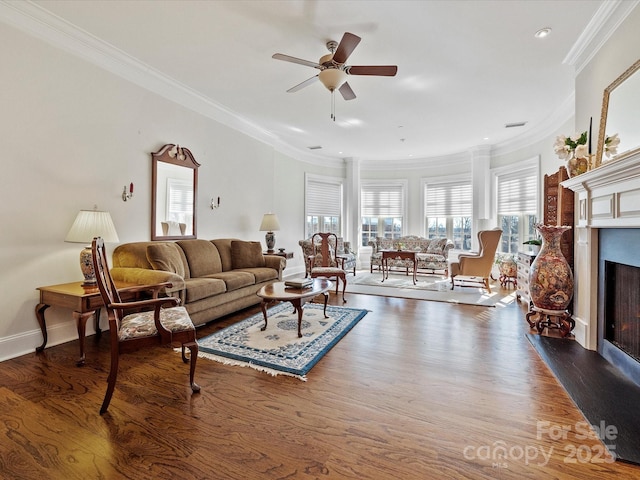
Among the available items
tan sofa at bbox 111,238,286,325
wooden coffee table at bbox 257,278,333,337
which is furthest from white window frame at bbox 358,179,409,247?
wooden coffee table at bbox 257,278,333,337

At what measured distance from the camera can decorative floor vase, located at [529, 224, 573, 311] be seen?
325 cm

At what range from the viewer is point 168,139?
4.25 m

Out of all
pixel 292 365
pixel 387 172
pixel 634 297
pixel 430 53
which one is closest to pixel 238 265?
pixel 292 365

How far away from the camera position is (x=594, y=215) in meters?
2.90

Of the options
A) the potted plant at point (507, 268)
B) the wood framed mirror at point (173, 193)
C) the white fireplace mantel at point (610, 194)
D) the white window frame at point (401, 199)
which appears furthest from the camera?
the white window frame at point (401, 199)

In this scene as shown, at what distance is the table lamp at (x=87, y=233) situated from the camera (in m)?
2.88

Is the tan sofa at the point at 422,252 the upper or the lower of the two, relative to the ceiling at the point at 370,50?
lower

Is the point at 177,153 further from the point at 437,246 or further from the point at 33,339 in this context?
the point at 437,246

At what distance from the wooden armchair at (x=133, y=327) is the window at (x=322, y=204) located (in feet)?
19.1

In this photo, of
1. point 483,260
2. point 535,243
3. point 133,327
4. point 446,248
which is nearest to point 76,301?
point 133,327

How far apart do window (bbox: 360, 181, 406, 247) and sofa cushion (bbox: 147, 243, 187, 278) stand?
239 inches

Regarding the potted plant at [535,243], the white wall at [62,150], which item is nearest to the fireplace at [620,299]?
the white wall at [62,150]

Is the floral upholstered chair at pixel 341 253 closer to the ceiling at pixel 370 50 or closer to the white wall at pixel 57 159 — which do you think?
the ceiling at pixel 370 50

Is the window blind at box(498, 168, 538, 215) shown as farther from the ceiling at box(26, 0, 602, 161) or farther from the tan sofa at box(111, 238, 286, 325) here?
the tan sofa at box(111, 238, 286, 325)
